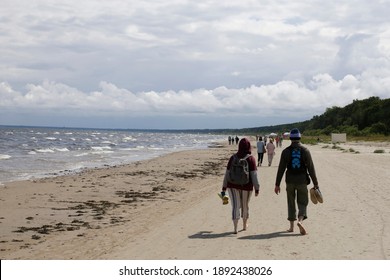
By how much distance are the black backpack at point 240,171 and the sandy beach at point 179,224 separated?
103 centimetres

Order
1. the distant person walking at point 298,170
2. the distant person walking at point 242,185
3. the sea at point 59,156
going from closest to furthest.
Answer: the distant person walking at point 298,170, the distant person walking at point 242,185, the sea at point 59,156

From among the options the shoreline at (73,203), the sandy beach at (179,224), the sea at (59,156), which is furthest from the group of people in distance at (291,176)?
the sea at (59,156)

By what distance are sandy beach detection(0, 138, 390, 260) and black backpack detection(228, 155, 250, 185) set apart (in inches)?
40.7

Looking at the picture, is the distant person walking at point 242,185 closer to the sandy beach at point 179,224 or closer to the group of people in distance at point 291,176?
the group of people in distance at point 291,176

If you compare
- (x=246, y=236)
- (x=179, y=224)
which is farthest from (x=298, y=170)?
(x=179, y=224)

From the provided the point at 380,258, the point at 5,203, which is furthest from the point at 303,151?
the point at 5,203

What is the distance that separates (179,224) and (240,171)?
2.45m

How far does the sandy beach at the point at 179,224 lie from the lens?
798 centimetres

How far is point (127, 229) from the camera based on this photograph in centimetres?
1069

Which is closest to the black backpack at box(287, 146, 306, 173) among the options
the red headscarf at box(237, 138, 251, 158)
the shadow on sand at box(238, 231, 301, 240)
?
the red headscarf at box(237, 138, 251, 158)

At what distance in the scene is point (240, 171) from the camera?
29.3 feet

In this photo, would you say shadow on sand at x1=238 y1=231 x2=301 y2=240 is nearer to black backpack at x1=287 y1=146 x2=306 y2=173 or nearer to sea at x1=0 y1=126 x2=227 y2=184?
black backpack at x1=287 y1=146 x2=306 y2=173

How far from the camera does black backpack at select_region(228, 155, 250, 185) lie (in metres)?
8.92
